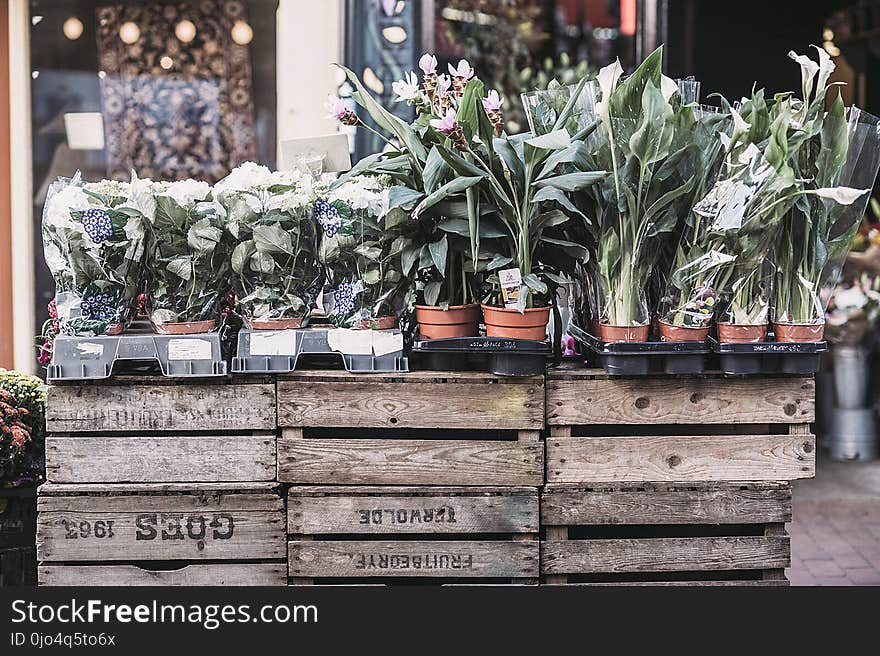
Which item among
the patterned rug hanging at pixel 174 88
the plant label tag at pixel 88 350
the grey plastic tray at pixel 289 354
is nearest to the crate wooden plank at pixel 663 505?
the grey plastic tray at pixel 289 354

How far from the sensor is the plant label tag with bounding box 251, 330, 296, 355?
281 cm

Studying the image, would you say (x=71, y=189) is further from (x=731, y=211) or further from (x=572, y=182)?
(x=731, y=211)

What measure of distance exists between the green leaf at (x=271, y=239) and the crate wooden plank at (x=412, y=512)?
0.67m

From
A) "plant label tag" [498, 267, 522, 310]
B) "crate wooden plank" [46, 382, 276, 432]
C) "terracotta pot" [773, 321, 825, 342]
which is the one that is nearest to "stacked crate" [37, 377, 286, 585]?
"crate wooden plank" [46, 382, 276, 432]

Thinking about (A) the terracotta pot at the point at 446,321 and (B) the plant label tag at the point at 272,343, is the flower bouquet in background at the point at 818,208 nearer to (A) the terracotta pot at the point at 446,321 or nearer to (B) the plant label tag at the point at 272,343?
(A) the terracotta pot at the point at 446,321

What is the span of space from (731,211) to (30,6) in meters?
4.53

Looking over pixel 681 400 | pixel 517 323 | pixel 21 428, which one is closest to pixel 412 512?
pixel 517 323

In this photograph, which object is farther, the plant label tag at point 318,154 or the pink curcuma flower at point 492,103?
the plant label tag at point 318,154

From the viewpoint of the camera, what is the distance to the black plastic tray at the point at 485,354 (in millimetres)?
2748

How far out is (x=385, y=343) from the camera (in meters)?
2.83

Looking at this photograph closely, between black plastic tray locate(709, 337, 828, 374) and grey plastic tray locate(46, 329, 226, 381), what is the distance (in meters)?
1.38

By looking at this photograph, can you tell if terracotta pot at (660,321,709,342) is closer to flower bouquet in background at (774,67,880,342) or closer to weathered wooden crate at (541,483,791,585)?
flower bouquet in background at (774,67,880,342)
